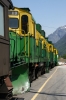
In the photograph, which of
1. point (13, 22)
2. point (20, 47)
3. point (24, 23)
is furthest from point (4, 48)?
point (24, 23)

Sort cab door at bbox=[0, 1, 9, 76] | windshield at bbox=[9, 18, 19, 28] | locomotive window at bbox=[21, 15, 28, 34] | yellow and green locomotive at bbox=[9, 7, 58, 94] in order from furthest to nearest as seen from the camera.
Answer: locomotive window at bbox=[21, 15, 28, 34] → windshield at bbox=[9, 18, 19, 28] → yellow and green locomotive at bbox=[9, 7, 58, 94] → cab door at bbox=[0, 1, 9, 76]

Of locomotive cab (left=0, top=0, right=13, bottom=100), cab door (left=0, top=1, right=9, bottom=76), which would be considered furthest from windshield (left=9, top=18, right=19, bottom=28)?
cab door (left=0, top=1, right=9, bottom=76)

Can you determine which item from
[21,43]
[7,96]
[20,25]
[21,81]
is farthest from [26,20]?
[7,96]

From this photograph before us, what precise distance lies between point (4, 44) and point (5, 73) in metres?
0.73

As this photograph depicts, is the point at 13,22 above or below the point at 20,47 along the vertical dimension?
above

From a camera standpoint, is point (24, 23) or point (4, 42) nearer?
point (4, 42)

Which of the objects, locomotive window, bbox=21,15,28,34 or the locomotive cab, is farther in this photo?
locomotive window, bbox=21,15,28,34

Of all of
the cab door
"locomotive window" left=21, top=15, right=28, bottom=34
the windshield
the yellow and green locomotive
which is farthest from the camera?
"locomotive window" left=21, top=15, right=28, bottom=34

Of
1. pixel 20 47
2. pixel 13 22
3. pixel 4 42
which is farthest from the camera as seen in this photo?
pixel 13 22

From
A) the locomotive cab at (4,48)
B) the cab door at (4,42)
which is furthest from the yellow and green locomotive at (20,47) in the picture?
the cab door at (4,42)

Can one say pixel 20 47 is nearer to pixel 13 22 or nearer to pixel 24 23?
pixel 13 22

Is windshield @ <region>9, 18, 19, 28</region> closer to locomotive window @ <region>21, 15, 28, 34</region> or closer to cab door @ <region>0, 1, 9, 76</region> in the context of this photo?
locomotive window @ <region>21, 15, 28, 34</region>

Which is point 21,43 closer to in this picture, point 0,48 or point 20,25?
point 20,25

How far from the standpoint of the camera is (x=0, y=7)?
21.2ft
